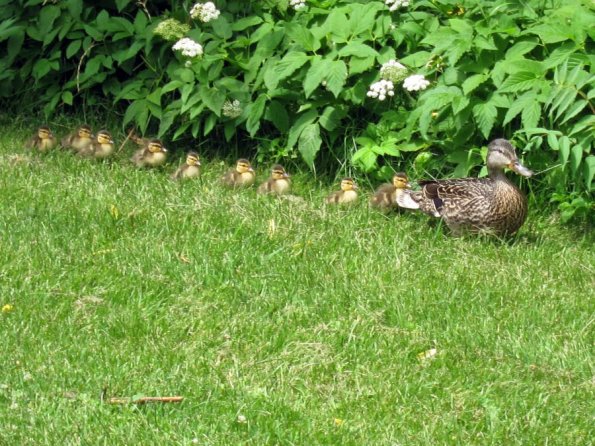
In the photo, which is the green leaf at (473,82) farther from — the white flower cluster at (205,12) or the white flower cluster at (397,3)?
the white flower cluster at (205,12)

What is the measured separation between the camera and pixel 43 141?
920 centimetres

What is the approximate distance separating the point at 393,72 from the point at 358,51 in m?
0.34

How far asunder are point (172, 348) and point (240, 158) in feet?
10.7

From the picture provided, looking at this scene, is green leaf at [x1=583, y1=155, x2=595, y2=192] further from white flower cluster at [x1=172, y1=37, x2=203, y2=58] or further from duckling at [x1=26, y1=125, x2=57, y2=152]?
duckling at [x1=26, y1=125, x2=57, y2=152]

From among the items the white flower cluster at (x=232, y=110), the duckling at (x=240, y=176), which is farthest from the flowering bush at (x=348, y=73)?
the duckling at (x=240, y=176)

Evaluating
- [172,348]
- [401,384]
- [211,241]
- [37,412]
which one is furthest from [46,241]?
[401,384]

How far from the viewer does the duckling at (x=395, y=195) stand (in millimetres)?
7922

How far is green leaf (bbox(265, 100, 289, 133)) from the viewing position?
28.4ft

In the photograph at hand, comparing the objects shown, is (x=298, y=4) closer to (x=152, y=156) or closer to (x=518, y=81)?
(x=152, y=156)

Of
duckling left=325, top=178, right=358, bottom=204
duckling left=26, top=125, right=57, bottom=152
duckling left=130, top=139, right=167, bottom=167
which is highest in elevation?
duckling left=325, top=178, right=358, bottom=204

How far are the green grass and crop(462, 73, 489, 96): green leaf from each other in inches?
35.0

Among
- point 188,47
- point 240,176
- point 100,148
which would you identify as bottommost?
point 100,148

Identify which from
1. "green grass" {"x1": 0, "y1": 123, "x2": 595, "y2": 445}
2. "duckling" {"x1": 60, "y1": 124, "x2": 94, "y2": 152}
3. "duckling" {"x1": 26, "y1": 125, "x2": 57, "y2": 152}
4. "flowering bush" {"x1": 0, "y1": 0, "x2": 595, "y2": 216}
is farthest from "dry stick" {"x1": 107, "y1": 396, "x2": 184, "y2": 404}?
"duckling" {"x1": 26, "y1": 125, "x2": 57, "y2": 152}

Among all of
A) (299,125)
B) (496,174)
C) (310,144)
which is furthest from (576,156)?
(299,125)
